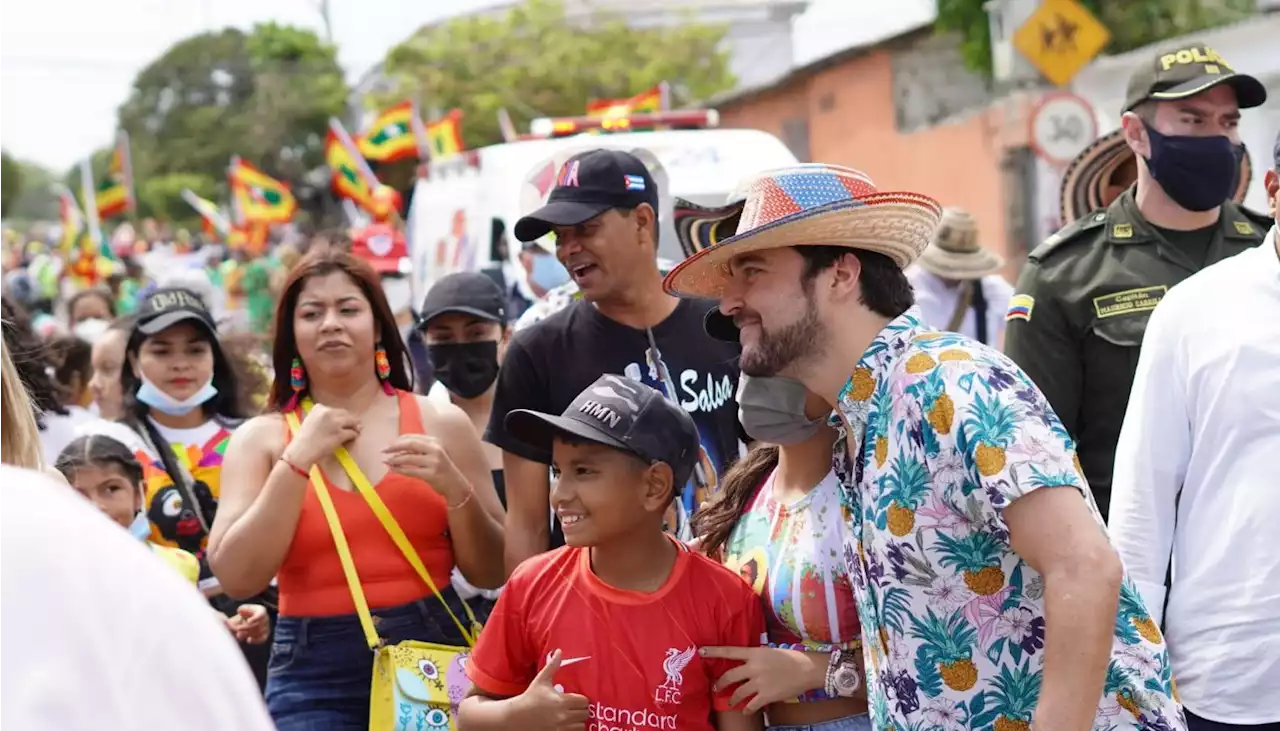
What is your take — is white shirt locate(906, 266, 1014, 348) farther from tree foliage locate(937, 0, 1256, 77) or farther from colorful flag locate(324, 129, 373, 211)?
colorful flag locate(324, 129, 373, 211)

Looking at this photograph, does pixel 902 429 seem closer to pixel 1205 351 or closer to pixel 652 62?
pixel 1205 351

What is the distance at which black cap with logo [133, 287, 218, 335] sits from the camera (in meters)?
6.53

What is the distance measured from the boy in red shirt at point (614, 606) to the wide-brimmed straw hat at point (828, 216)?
0.63 metres

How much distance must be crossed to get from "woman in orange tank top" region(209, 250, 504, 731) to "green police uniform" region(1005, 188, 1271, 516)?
1.74 metres

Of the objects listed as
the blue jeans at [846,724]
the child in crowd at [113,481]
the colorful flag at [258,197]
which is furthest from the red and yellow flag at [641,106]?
the colorful flag at [258,197]

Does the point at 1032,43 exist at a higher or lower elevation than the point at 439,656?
higher

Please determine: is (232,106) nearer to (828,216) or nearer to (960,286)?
(960,286)

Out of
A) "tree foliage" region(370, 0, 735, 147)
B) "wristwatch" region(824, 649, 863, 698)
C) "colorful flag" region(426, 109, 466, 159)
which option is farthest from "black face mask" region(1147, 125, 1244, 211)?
"tree foliage" region(370, 0, 735, 147)

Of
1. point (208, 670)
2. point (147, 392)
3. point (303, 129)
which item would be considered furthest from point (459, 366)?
point (303, 129)

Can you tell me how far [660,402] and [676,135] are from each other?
7929 millimetres

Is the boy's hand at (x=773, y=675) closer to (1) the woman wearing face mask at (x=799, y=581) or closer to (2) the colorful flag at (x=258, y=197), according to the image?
(1) the woman wearing face mask at (x=799, y=581)

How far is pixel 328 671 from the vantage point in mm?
4523

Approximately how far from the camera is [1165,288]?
4.93 metres

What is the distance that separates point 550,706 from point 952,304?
17.2 ft
